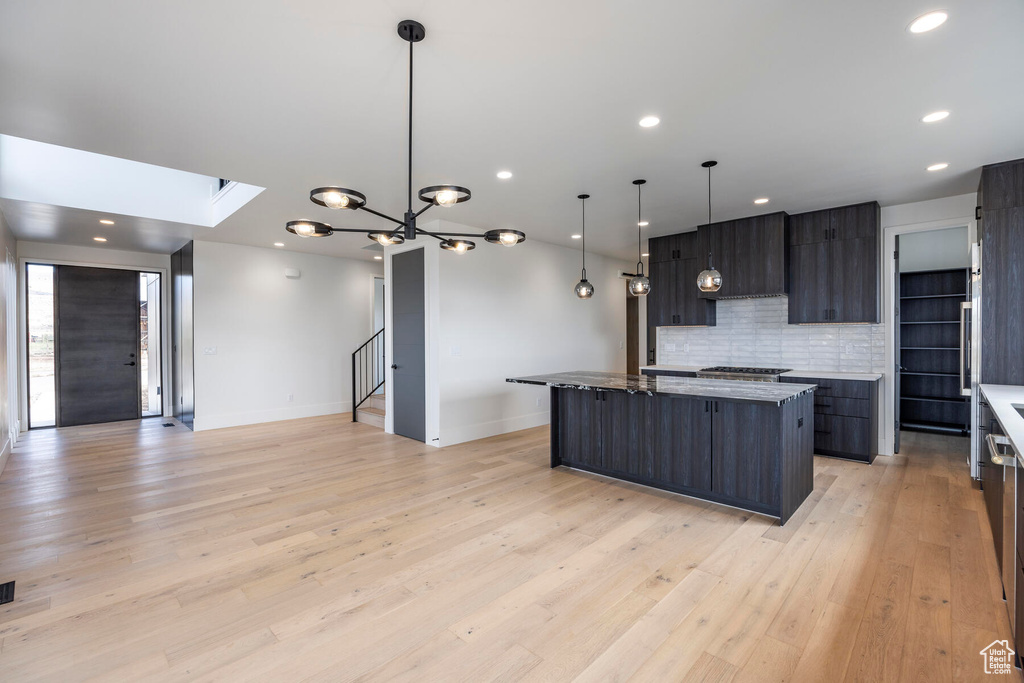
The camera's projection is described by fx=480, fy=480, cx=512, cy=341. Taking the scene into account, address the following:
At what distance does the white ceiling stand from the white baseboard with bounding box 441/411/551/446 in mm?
2970

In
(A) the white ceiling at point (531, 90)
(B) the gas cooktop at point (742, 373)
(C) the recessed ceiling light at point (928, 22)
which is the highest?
(A) the white ceiling at point (531, 90)

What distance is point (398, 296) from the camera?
6.22 meters

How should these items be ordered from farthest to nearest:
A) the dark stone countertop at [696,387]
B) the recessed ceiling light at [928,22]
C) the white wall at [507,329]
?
the white wall at [507,329]
the dark stone countertop at [696,387]
the recessed ceiling light at [928,22]

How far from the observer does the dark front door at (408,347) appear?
590 centimetres

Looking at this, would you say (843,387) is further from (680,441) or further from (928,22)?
(928,22)

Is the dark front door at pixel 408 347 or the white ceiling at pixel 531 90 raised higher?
the white ceiling at pixel 531 90

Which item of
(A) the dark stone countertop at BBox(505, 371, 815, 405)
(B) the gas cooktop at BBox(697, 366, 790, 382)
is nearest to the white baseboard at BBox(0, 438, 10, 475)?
(A) the dark stone countertop at BBox(505, 371, 815, 405)

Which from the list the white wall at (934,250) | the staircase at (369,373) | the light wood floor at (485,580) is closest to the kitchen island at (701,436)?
the light wood floor at (485,580)

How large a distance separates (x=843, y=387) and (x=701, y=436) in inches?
91.0

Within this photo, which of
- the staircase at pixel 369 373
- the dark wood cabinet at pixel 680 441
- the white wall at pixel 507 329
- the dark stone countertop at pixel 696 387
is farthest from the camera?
the staircase at pixel 369 373

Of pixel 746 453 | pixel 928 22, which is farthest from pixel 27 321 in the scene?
pixel 928 22

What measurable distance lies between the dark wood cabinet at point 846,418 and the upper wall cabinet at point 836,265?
0.75 meters

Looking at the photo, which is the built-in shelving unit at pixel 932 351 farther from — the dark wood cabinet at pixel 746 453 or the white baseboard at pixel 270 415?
the white baseboard at pixel 270 415

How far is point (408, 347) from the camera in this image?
6105 millimetres
